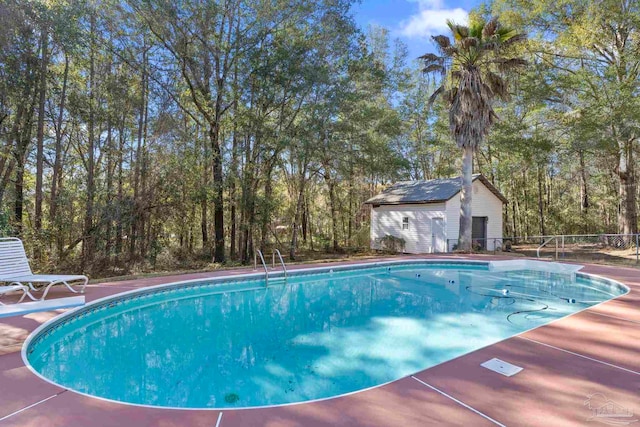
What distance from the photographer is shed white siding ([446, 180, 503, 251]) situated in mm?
15734

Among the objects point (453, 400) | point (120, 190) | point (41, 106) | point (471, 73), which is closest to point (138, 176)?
point (120, 190)

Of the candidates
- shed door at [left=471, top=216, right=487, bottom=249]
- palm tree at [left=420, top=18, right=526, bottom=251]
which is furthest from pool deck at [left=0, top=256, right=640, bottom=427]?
shed door at [left=471, top=216, right=487, bottom=249]

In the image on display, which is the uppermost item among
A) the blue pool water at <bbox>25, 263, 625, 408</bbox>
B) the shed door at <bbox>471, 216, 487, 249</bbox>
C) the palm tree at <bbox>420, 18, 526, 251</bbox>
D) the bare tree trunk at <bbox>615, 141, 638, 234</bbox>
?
the palm tree at <bbox>420, 18, 526, 251</bbox>

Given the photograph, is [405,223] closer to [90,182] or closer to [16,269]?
[90,182]

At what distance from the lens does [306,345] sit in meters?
5.04

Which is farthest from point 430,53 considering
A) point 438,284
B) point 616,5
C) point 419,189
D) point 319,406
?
point 319,406

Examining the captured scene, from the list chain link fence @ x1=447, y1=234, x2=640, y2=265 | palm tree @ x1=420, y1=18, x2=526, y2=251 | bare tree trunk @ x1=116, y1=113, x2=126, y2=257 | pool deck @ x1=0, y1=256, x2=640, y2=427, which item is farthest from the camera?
chain link fence @ x1=447, y1=234, x2=640, y2=265

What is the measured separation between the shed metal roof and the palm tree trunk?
1039mm

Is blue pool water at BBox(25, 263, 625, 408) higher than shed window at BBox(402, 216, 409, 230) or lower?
lower

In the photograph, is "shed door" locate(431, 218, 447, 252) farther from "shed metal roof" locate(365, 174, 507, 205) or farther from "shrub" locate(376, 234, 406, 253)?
"shrub" locate(376, 234, 406, 253)

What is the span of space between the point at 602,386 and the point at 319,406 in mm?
2496

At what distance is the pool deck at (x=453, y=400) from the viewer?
245 centimetres

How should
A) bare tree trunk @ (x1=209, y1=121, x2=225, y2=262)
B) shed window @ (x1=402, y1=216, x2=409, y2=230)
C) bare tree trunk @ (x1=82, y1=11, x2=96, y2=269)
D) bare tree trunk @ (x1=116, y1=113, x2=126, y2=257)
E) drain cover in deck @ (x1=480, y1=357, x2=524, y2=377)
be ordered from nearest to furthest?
drain cover in deck @ (x1=480, y1=357, x2=524, y2=377) < bare tree trunk @ (x1=82, y1=11, x2=96, y2=269) < bare tree trunk @ (x1=116, y1=113, x2=126, y2=257) < bare tree trunk @ (x1=209, y1=121, x2=225, y2=262) < shed window @ (x1=402, y1=216, x2=409, y2=230)

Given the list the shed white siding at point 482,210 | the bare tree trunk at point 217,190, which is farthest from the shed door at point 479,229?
the bare tree trunk at point 217,190
